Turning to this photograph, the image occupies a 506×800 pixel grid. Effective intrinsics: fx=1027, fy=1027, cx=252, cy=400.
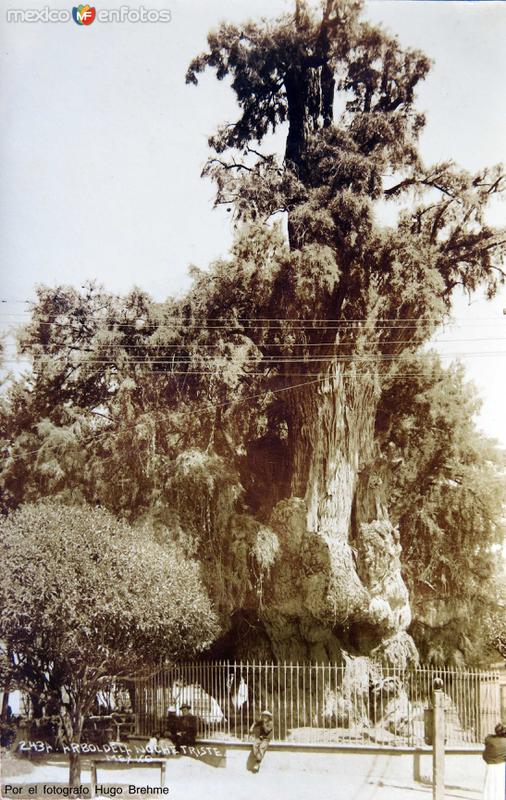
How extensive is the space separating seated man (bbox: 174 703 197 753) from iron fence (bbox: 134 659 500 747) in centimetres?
35

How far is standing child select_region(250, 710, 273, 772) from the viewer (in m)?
16.8

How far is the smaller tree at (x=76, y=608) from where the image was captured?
14.2m

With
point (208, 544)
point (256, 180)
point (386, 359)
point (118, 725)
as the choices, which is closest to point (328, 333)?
point (386, 359)

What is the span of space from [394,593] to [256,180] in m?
9.01

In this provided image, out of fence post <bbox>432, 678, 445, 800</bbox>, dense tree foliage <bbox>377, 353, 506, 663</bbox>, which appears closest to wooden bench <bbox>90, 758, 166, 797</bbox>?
fence post <bbox>432, 678, 445, 800</bbox>

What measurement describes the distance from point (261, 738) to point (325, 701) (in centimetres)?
288

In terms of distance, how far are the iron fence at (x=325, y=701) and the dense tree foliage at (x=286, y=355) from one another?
2.60ft

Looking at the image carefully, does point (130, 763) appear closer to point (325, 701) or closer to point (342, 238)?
point (325, 701)

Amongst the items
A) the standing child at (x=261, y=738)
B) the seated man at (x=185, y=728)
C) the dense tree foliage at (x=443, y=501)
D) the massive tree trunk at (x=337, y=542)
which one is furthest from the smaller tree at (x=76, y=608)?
the dense tree foliage at (x=443, y=501)

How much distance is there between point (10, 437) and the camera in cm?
2183

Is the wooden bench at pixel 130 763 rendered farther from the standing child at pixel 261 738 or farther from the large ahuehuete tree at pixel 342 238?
the large ahuehuete tree at pixel 342 238

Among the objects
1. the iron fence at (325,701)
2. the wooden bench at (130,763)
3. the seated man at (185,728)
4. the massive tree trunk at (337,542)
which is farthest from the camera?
the massive tree trunk at (337,542)

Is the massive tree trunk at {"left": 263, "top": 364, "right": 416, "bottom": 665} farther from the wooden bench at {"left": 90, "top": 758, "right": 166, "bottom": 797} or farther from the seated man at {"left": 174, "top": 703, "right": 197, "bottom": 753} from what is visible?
the wooden bench at {"left": 90, "top": 758, "right": 166, "bottom": 797}

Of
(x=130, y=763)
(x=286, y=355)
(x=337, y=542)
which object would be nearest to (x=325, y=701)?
(x=337, y=542)
